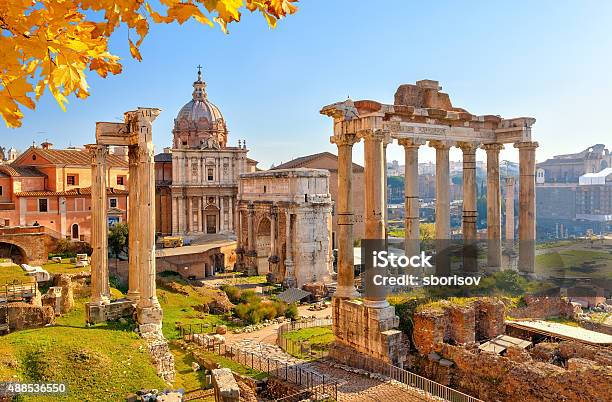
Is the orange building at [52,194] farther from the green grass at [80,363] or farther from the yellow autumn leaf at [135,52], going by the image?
the yellow autumn leaf at [135,52]

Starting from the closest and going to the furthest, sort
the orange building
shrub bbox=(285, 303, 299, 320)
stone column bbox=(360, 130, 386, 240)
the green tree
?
1. stone column bbox=(360, 130, 386, 240)
2. shrub bbox=(285, 303, 299, 320)
3. the green tree
4. the orange building

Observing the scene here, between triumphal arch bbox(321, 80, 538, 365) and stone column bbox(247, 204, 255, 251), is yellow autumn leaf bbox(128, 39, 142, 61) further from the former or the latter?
stone column bbox(247, 204, 255, 251)

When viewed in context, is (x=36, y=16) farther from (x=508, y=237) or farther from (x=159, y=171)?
(x=159, y=171)

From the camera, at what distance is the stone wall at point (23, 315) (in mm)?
15633

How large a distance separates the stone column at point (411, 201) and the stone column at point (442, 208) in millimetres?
918

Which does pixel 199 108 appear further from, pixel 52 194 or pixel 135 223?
pixel 135 223

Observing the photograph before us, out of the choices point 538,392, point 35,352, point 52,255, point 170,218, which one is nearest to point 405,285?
point 538,392

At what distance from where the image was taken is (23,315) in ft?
51.5

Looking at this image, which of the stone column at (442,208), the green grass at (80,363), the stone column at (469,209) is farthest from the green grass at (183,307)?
the stone column at (469,209)

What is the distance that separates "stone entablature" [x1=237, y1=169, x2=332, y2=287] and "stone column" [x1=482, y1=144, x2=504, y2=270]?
15.5 m

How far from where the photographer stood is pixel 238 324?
2400 centimetres

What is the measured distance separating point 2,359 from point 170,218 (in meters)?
38.1

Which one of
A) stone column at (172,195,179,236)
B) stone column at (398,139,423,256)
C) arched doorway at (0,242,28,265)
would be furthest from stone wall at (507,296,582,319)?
stone column at (172,195,179,236)

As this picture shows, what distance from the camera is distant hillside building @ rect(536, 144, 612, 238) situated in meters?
96.9
